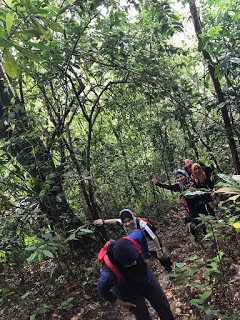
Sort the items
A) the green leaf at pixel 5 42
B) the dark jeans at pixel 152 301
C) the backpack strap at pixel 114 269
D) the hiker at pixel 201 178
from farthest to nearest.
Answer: the hiker at pixel 201 178 → the dark jeans at pixel 152 301 → the backpack strap at pixel 114 269 → the green leaf at pixel 5 42

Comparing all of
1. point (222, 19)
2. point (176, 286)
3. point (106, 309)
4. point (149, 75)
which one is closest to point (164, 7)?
point (149, 75)

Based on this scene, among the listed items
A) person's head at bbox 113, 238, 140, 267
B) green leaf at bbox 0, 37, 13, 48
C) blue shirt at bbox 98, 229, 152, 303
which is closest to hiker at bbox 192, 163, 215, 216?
blue shirt at bbox 98, 229, 152, 303

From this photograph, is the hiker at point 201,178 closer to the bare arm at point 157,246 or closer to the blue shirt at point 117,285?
the bare arm at point 157,246

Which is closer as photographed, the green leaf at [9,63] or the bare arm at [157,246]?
the green leaf at [9,63]

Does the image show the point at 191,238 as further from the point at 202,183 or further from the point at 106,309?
the point at 106,309

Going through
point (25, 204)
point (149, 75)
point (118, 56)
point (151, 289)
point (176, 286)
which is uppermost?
point (118, 56)

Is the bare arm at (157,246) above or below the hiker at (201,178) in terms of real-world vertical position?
below

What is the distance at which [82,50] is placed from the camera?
437cm

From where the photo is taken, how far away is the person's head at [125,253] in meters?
2.54

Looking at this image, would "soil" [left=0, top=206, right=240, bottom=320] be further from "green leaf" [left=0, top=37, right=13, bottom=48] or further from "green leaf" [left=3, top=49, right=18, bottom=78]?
"green leaf" [left=0, top=37, right=13, bottom=48]

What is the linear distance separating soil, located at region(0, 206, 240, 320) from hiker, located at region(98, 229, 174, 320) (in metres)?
0.72

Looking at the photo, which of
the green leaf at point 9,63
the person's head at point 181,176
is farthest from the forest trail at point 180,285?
the green leaf at point 9,63

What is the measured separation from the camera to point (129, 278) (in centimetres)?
275

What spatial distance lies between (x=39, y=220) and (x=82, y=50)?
10.1 ft
